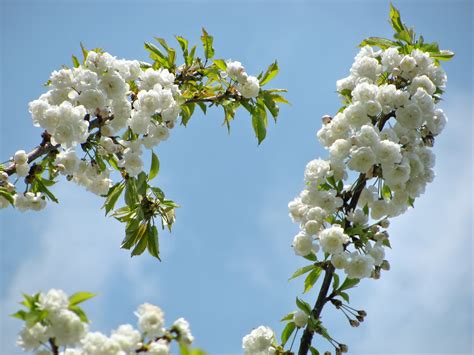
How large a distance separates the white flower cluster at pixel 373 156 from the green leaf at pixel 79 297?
138 centimetres

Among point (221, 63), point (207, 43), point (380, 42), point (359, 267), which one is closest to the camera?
point (359, 267)

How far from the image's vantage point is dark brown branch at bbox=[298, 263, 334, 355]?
319 centimetres

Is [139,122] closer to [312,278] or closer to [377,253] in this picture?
[312,278]

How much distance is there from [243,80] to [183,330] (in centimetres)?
237

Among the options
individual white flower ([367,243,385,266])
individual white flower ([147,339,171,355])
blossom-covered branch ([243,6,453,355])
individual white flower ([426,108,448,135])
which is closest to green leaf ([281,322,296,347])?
blossom-covered branch ([243,6,453,355])

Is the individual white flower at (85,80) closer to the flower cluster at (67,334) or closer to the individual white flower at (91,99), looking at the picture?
the individual white flower at (91,99)

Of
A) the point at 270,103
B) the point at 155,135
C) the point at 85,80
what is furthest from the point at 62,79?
the point at 270,103

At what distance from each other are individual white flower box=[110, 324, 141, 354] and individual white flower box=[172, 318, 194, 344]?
16 centimetres

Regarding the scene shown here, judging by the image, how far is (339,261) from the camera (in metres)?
3.23

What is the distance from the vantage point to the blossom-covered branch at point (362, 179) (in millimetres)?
3285

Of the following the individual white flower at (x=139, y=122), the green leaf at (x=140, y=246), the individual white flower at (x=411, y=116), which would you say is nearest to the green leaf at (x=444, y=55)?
the individual white flower at (x=411, y=116)

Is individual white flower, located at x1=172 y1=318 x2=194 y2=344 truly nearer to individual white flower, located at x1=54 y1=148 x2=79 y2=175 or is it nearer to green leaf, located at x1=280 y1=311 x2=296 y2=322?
green leaf, located at x1=280 y1=311 x2=296 y2=322

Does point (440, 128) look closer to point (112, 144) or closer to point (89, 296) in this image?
point (112, 144)

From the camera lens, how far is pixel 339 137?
3674 mm
